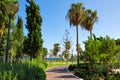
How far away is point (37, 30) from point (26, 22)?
6.99 ft

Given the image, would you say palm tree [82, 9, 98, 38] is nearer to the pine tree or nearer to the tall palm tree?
the tall palm tree

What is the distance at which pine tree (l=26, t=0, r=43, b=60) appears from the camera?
39.4m

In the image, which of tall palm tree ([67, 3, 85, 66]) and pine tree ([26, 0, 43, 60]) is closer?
pine tree ([26, 0, 43, 60])

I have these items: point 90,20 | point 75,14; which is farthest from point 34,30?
point 90,20

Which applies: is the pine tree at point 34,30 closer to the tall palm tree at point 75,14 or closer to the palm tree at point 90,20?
the tall palm tree at point 75,14

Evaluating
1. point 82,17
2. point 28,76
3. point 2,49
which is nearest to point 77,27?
point 82,17

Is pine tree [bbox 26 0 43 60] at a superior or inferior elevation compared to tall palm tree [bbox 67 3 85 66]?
inferior

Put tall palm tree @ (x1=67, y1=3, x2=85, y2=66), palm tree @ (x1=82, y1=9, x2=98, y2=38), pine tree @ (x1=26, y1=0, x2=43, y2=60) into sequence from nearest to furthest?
1. pine tree @ (x1=26, y1=0, x2=43, y2=60)
2. tall palm tree @ (x1=67, y1=3, x2=85, y2=66)
3. palm tree @ (x1=82, y1=9, x2=98, y2=38)

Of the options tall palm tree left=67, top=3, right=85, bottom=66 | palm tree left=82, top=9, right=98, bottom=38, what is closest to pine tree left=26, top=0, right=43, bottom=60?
tall palm tree left=67, top=3, right=85, bottom=66

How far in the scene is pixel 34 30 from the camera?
3981 centimetres

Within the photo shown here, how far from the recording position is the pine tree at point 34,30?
3944 cm

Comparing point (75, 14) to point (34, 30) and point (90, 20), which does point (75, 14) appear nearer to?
point (90, 20)

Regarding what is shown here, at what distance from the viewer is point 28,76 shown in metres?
11.5

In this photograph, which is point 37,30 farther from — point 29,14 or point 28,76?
point 28,76
